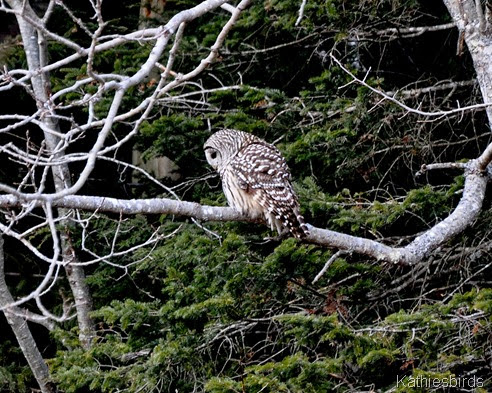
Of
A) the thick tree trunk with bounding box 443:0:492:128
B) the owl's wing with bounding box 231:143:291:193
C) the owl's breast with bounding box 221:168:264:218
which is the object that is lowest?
the owl's breast with bounding box 221:168:264:218

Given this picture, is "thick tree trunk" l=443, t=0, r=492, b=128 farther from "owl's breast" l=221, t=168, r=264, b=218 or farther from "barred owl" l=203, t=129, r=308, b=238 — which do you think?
"owl's breast" l=221, t=168, r=264, b=218

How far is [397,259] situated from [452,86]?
2.58 meters

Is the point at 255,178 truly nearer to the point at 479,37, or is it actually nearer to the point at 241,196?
the point at 241,196

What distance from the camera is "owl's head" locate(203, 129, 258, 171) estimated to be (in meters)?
7.25

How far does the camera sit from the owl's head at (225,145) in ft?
23.8

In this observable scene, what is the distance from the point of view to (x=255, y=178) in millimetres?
6941

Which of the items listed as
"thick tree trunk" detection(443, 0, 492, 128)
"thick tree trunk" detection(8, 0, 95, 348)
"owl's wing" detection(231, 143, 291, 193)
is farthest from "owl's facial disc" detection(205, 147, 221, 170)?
"thick tree trunk" detection(443, 0, 492, 128)

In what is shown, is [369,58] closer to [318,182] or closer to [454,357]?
[318,182]

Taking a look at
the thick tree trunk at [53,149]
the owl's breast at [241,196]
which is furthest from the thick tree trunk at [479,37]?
the thick tree trunk at [53,149]

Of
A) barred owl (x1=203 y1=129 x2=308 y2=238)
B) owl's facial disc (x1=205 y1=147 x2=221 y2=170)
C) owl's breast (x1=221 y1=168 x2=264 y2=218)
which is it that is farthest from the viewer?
owl's facial disc (x1=205 y1=147 x2=221 y2=170)

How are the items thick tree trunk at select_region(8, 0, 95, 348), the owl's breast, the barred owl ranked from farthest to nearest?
thick tree trunk at select_region(8, 0, 95, 348), the owl's breast, the barred owl

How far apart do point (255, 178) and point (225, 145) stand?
1.55 feet

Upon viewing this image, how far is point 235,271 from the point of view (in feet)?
22.2

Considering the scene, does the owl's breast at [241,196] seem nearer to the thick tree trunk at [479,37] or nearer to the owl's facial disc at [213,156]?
the owl's facial disc at [213,156]
